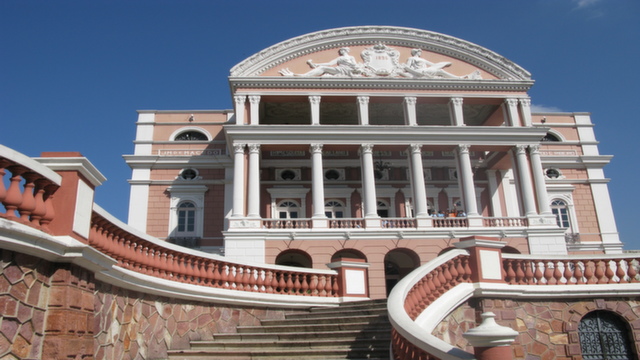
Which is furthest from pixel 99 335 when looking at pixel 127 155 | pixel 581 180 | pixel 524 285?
pixel 581 180

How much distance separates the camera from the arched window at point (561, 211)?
27078 mm

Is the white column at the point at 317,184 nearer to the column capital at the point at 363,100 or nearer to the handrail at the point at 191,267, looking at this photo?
the column capital at the point at 363,100

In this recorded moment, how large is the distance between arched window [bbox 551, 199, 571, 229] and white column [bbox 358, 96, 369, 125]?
11.2m

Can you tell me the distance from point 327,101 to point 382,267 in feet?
27.1

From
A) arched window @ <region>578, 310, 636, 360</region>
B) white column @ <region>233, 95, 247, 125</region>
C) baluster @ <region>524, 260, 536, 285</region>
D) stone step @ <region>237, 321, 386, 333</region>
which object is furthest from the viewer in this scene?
white column @ <region>233, 95, 247, 125</region>

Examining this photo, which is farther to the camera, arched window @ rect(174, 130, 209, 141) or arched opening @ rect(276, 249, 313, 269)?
arched window @ rect(174, 130, 209, 141)

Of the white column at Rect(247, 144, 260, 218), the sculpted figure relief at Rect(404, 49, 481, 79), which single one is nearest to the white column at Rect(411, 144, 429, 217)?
the sculpted figure relief at Rect(404, 49, 481, 79)

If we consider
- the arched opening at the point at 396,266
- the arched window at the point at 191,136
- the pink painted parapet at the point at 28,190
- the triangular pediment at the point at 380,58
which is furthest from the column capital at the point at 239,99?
the pink painted parapet at the point at 28,190

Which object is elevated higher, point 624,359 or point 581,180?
point 581,180

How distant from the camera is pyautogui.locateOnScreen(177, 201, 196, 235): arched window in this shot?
1004 inches

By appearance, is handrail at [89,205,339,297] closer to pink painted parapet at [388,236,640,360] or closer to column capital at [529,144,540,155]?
pink painted parapet at [388,236,640,360]

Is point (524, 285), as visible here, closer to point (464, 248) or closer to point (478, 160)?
point (464, 248)

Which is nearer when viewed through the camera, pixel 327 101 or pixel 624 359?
pixel 624 359

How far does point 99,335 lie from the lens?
6.44 m
